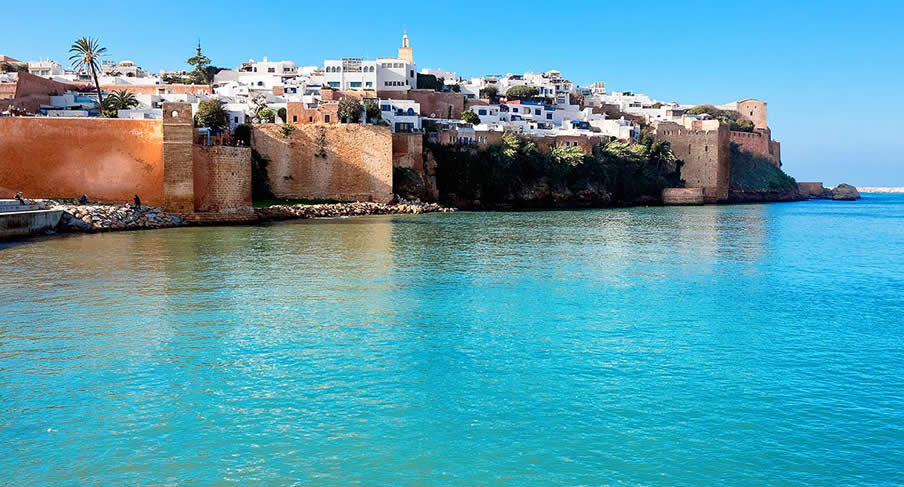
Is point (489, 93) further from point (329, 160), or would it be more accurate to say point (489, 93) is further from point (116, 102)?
point (116, 102)

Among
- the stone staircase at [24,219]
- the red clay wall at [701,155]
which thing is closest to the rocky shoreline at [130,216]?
the stone staircase at [24,219]

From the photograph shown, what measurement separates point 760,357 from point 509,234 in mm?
14560

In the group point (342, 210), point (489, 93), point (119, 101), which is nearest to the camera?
point (342, 210)

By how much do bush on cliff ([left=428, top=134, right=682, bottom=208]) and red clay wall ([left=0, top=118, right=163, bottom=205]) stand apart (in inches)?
597

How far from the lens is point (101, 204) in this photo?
23.6 metres

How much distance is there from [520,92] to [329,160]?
84.6ft

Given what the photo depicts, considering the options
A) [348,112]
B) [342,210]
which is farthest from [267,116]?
[342,210]

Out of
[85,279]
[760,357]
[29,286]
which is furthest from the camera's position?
[85,279]

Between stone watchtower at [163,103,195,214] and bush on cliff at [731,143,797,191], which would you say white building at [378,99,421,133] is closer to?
stone watchtower at [163,103,195,214]

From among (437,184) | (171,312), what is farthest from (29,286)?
(437,184)

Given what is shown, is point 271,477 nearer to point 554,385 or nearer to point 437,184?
point 554,385

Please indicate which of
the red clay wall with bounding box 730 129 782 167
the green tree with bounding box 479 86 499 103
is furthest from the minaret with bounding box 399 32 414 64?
the red clay wall with bounding box 730 129 782 167

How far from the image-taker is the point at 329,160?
104 ft

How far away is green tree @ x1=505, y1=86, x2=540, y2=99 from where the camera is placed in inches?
2140
